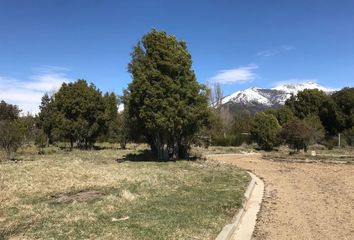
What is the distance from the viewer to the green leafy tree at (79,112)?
33.3 m

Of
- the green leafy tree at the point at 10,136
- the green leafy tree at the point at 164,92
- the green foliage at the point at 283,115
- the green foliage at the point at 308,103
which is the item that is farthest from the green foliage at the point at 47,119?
the green foliage at the point at 308,103

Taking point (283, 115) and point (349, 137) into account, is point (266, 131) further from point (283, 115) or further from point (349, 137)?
point (283, 115)

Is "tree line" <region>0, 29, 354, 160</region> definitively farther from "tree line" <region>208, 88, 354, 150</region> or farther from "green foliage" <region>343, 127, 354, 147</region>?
"green foliage" <region>343, 127, 354, 147</region>

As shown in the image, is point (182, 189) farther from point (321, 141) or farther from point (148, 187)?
point (321, 141)

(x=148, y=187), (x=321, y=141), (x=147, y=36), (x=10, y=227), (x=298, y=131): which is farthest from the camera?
(x=321, y=141)

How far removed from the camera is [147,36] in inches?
904

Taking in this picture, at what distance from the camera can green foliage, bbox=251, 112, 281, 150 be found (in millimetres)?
44406

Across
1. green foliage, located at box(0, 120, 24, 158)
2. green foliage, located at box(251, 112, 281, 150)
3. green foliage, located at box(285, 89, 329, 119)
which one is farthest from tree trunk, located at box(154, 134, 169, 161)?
green foliage, located at box(285, 89, 329, 119)

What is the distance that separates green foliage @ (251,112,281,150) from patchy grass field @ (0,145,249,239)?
28419 millimetres

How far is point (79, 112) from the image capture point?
33.9 m

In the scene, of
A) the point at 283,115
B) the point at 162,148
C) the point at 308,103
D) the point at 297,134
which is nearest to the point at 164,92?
the point at 162,148

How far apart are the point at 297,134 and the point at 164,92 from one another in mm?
20606

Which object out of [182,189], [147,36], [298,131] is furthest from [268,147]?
[182,189]

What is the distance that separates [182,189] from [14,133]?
48.1ft
